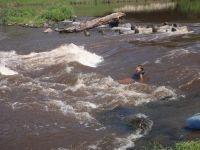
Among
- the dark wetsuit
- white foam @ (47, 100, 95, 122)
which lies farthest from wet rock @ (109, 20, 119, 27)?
white foam @ (47, 100, 95, 122)

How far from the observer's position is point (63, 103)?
45.5 ft

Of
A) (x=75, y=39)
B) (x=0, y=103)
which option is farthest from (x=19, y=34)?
(x=0, y=103)

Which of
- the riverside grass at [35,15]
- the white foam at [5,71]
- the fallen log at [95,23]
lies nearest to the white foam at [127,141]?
→ the white foam at [5,71]

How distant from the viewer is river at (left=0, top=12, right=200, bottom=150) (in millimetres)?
10750

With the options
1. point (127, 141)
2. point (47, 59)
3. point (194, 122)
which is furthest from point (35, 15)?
point (194, 122)

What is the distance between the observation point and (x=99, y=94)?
14.6m

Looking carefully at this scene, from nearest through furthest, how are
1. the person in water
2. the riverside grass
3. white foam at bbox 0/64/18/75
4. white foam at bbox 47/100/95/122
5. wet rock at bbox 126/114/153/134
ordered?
1. wet rock at bbox 126/114/153/134
2. white foam at bbox 47/100/95/122
3. the person in water
4. white foam at bbox 0/64/18/75
5. the riverside grass

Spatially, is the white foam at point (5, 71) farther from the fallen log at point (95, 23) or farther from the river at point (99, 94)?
the fallen log at point (95, 23)

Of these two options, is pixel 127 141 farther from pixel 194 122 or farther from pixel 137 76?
pixel 137 76

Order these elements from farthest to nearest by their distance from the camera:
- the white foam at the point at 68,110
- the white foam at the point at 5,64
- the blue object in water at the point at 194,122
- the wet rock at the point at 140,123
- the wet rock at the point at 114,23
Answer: the wet rock at the point at 114,23
the white foam at the point at 5,64
the white foam at the point at 68,110
the wet rock at the point at 140,123
the blue object in water at the point at 194,122

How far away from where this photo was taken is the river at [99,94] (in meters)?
10.8

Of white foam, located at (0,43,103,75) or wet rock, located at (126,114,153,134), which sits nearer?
wet rock, located at (126,114,153,134)

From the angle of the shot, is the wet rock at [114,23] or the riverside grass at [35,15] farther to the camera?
the riverside grass at [35,15]

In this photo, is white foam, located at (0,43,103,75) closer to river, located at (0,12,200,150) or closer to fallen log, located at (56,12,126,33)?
river, located at (0,12,200,150)
